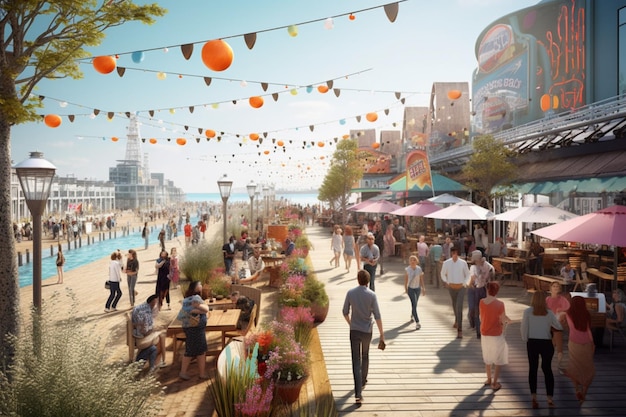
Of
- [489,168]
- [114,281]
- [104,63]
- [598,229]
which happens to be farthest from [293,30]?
[489,168]

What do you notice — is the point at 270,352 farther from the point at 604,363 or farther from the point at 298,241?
the point at 298,241

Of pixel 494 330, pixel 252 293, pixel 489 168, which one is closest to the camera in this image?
pixel 494 330

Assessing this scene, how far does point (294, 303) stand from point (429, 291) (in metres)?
5.17

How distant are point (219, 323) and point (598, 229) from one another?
21.9 ft

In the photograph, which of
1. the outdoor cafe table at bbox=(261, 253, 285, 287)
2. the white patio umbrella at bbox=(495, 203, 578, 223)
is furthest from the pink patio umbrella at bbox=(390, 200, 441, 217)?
the outdoor cafe table at bbox=(261, 253, 285, 287)

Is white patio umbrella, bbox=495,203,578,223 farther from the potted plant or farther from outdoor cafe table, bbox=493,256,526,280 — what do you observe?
the potted plant

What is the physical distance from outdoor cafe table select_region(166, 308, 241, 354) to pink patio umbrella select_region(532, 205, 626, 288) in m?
5.77

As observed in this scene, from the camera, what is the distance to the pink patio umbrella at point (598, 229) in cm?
665

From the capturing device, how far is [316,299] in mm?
9312

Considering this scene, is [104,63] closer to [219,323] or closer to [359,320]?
[219,323]

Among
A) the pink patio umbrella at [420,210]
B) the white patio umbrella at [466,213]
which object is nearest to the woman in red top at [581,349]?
the white patio umbrella at [466,213]

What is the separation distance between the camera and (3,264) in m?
5.90

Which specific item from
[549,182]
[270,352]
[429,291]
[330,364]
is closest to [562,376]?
[330,364]

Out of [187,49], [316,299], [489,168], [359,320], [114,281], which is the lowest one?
[316,299]
